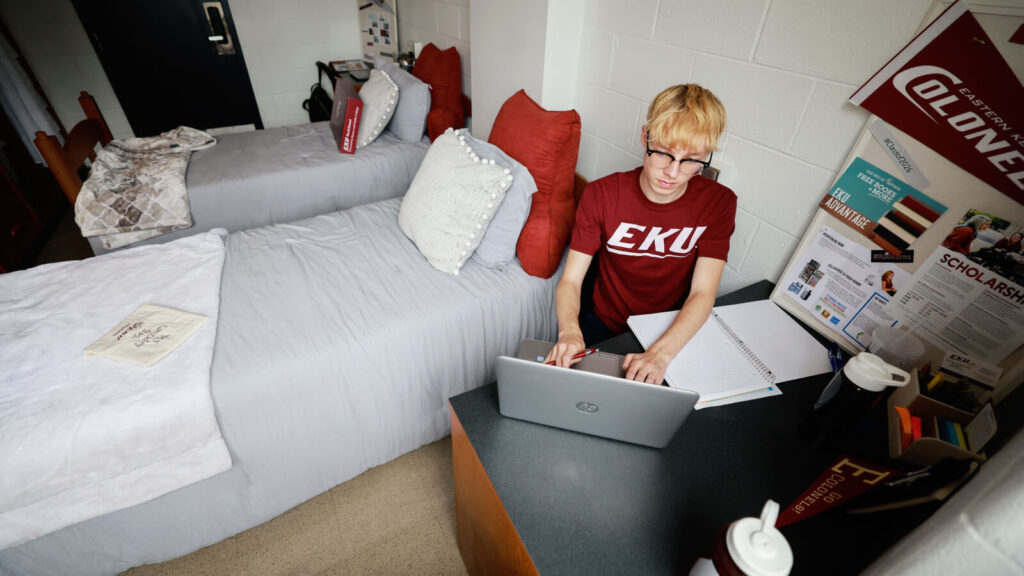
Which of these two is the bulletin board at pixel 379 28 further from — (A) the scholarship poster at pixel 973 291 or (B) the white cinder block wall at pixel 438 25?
(A) the scholarship poster at pixel 973 291

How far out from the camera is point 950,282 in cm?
90

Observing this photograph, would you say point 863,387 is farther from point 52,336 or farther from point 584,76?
point 52,336

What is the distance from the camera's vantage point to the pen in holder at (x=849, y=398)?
2.41ft

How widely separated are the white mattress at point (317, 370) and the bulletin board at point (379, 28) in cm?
240

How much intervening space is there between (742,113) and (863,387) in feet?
2.74

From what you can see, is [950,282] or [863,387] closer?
[863,387]

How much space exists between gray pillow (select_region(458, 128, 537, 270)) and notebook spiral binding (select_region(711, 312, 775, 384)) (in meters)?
0.75

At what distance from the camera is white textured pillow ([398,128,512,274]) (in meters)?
1.53

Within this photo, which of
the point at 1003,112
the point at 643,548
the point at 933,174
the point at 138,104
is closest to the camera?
the point at 643,548

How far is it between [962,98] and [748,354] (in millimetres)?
655

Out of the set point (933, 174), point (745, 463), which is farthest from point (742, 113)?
point (745, 463)

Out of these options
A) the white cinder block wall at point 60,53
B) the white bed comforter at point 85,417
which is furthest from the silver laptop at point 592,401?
the white cinder block wall at point 60,53

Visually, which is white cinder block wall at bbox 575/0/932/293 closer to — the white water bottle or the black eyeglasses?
the black eyeglasses

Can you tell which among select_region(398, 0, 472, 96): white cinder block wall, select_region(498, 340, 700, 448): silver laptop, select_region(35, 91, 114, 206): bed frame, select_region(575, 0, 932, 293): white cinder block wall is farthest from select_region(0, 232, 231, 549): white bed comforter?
select_region(398, 0, 472, 96): white cinder block wall
